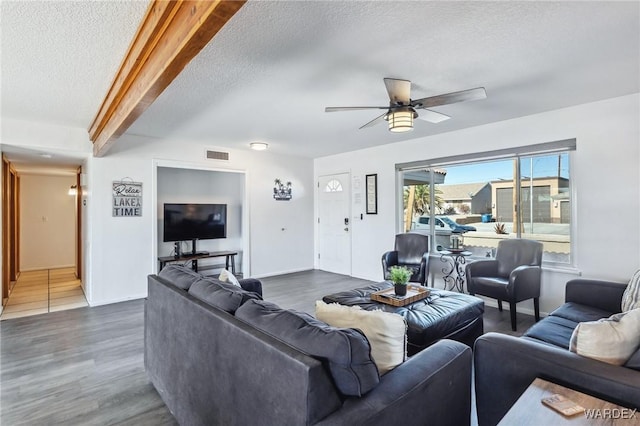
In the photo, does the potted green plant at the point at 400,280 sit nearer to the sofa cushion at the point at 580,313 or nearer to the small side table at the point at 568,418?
the sofa cushion at the point at 580,313

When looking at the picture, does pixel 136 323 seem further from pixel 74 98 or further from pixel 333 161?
pixel 333 161

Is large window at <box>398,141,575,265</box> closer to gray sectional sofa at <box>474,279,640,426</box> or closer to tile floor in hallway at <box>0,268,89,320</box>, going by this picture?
gray sectional sofa at <box>474,279,640,426</box>

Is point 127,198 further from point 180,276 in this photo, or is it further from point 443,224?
point 443,224

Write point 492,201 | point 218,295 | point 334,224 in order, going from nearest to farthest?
point 218,295 → point 492,201 → point 334,224

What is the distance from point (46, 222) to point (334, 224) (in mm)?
6499

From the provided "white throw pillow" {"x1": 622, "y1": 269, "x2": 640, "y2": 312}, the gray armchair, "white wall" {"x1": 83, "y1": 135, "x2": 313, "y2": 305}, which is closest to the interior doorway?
"white wall" {"x1": 83, "y1": 135, "x2": 313, "y2": 305}

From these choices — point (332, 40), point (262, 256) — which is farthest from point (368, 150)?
point (332, 40)

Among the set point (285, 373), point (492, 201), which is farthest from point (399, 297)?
point (492, 201)

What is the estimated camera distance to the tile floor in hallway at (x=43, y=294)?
4.29m

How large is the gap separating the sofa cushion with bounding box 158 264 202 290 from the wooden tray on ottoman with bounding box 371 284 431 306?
5.35ft

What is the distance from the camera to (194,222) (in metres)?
5.73

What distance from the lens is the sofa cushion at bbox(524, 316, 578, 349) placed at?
205 centimetres

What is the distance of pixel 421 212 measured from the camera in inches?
211

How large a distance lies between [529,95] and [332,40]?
92.2 inches
